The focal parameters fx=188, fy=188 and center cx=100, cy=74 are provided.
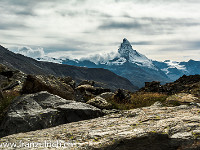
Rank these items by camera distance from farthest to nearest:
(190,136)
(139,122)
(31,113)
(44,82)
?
(44,82) → (31,113) → (139,122) → (190,136)

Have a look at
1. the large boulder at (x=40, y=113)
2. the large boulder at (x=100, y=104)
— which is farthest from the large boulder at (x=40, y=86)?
the large boulder at (x=40, y=113)

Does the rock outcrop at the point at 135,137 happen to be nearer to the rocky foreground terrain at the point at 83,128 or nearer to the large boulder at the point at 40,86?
the rocky foreground terrain at the point at 83,128

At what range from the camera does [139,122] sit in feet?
26.0

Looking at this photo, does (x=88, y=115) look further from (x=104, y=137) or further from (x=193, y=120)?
(x=193, y=120)

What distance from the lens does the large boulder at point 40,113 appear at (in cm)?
901

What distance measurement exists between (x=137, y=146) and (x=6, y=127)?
6.20 metres

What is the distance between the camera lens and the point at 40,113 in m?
9.73

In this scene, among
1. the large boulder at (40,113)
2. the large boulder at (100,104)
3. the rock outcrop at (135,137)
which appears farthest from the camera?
the large boulder at (100,104)

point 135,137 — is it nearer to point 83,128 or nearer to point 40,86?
point 83,128

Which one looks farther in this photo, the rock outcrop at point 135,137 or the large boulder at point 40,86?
the large boulder at point 40,86

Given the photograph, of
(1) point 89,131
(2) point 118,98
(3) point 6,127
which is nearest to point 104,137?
(1) point 89,131

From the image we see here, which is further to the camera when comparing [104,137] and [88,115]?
[88,115]

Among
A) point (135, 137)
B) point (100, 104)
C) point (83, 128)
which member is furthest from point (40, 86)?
point (135, 137)

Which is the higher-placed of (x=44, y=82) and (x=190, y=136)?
(x=44, y=82)
